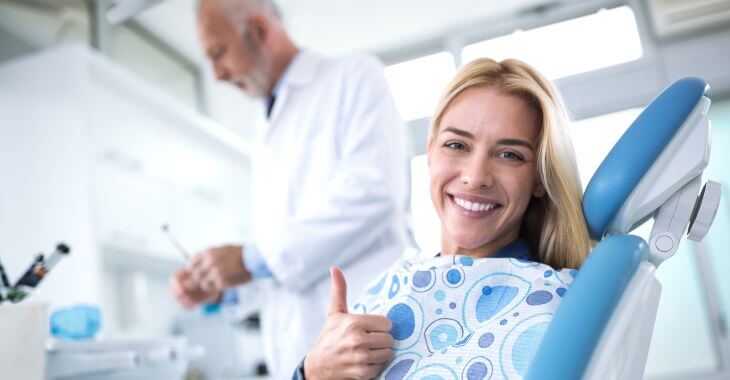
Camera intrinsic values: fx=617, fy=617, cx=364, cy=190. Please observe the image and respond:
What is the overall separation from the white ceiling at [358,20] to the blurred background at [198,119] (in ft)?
0.04

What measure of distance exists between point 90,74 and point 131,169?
1.49ft

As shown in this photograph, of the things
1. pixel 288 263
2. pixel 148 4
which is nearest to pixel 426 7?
pixel 148 4

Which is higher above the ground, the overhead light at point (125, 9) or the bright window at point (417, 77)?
the overhead light at point (125, 9)

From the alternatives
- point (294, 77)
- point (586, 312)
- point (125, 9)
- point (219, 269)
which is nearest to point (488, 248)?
point (586, 312)

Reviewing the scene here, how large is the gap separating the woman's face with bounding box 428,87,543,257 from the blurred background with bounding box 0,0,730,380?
31 centimetres

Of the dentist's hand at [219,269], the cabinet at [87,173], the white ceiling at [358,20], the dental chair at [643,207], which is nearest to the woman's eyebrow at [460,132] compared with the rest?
the dental chair at [643,207]

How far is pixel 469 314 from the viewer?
884 mm

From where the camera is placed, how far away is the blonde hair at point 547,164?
3.06 feet

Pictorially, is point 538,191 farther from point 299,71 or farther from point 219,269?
point 299,71

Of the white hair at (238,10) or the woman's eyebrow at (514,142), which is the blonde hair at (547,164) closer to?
the woman's eyebrow at (514,142)

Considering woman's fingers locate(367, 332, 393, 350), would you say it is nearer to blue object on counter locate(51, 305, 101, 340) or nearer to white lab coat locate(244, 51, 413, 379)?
white lab coat locate(244, 51, 413, 379)

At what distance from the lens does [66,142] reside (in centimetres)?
246

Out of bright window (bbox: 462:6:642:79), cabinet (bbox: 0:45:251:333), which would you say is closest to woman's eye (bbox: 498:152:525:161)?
cabinet (bbox: 0:45:251:333)

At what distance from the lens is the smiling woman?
2.76 ft
